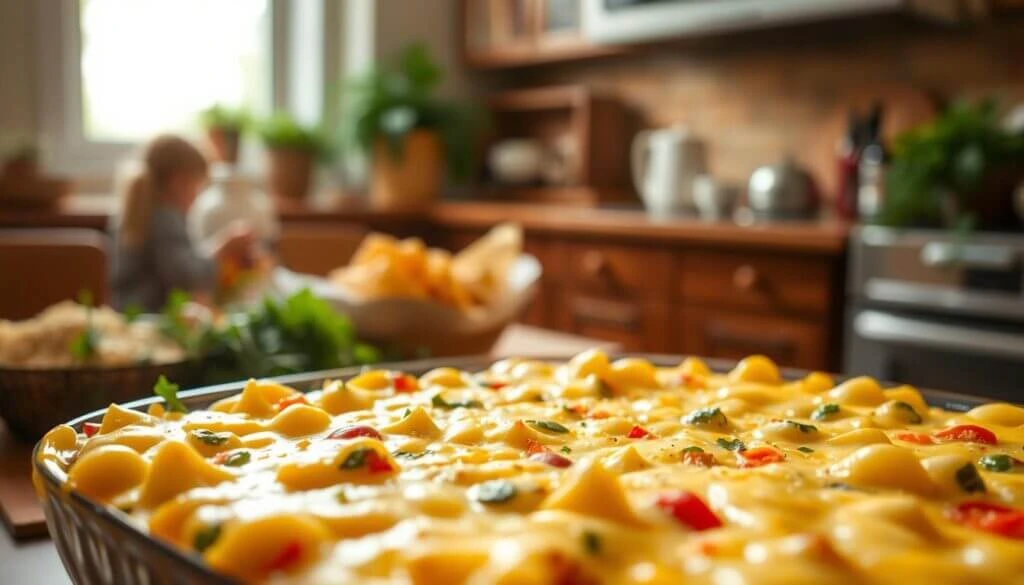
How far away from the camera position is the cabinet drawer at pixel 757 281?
8.95 feet

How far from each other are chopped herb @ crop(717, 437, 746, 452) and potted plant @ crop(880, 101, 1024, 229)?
1.99 meters

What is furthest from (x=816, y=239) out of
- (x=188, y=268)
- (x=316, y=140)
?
(x=316, y=140)

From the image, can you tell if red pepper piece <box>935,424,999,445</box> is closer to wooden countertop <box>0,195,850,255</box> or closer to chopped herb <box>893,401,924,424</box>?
chopped herb <box>893,401,924,424</box>

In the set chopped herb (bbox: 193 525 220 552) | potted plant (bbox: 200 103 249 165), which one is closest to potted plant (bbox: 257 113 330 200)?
Answer: potted plant (bbox: 200 103 249 165)

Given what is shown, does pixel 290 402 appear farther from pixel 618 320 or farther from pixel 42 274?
pixel 618 320

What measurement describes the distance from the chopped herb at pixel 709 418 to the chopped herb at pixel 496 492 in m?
0.27

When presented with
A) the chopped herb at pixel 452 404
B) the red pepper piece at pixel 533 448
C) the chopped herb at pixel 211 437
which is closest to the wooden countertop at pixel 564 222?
the chopped herb at pixel 452 404

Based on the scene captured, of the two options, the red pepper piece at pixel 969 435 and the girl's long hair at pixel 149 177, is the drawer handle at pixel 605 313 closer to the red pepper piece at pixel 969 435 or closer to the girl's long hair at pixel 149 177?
the girl's long hair at pixel 149 177

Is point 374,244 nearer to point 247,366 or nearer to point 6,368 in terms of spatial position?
point 247,366

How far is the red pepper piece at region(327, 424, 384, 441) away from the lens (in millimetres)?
761

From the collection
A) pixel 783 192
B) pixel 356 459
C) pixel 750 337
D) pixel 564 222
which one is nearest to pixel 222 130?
pixel 564 222

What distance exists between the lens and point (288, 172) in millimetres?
4234

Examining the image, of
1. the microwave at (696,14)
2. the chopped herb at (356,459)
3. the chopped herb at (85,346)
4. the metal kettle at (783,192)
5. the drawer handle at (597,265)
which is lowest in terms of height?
the drawer handle at (597,265)

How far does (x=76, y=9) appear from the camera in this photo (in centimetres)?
403
